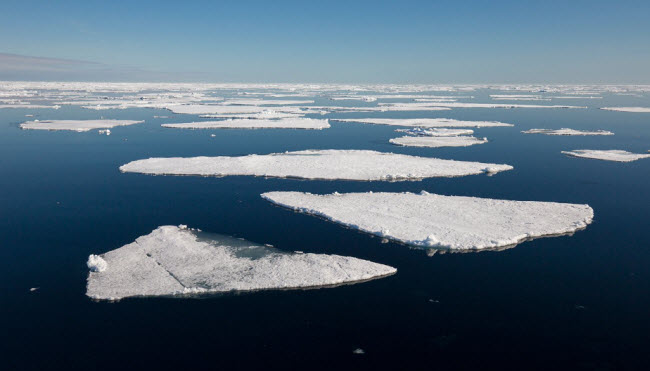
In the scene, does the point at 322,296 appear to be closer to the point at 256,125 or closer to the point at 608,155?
the point at 608,155

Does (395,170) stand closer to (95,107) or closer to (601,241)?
(601,241)

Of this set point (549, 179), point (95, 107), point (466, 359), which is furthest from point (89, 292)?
point (95, 107)

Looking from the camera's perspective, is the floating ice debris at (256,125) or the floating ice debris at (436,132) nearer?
the floating ice debris at (436,132)

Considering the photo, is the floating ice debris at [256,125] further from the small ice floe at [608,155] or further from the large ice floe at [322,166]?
the small ice floe at [608,155]

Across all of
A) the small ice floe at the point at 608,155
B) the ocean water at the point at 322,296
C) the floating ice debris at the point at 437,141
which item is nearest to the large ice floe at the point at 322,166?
the ocean water at the point at 322,296

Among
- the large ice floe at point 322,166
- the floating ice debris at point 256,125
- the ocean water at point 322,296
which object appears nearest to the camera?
the ocean water at point 322,296
